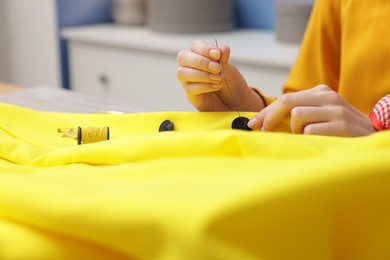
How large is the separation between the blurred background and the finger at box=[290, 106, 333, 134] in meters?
1.39

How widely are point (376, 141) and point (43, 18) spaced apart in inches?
88.9

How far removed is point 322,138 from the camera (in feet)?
1.64

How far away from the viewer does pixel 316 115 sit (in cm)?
63

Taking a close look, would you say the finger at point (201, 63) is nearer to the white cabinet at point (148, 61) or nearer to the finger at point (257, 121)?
the finger at point (257, 121)

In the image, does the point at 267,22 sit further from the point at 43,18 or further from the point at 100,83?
the point at 43,18

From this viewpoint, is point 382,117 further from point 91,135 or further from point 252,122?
point 91,135

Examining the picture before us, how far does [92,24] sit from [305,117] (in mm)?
2101

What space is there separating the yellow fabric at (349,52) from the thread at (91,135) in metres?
0.46

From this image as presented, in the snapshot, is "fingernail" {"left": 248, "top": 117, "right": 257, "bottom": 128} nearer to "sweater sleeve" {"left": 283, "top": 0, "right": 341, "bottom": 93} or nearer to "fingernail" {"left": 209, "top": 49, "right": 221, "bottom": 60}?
"fingernail" {"left": 209, "top": 49, "right": 221, "bottom": 60}

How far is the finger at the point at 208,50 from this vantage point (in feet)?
2.71

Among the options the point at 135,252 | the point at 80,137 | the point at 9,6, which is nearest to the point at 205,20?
the point at 9,6

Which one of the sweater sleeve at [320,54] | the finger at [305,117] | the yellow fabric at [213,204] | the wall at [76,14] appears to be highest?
the yellow fabric at [213,204]

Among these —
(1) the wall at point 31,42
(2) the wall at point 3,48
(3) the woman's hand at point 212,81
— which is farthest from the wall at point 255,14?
(3) the woman's hand at point 212,81

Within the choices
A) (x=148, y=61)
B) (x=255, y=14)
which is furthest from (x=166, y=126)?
(x=255, y=14)
